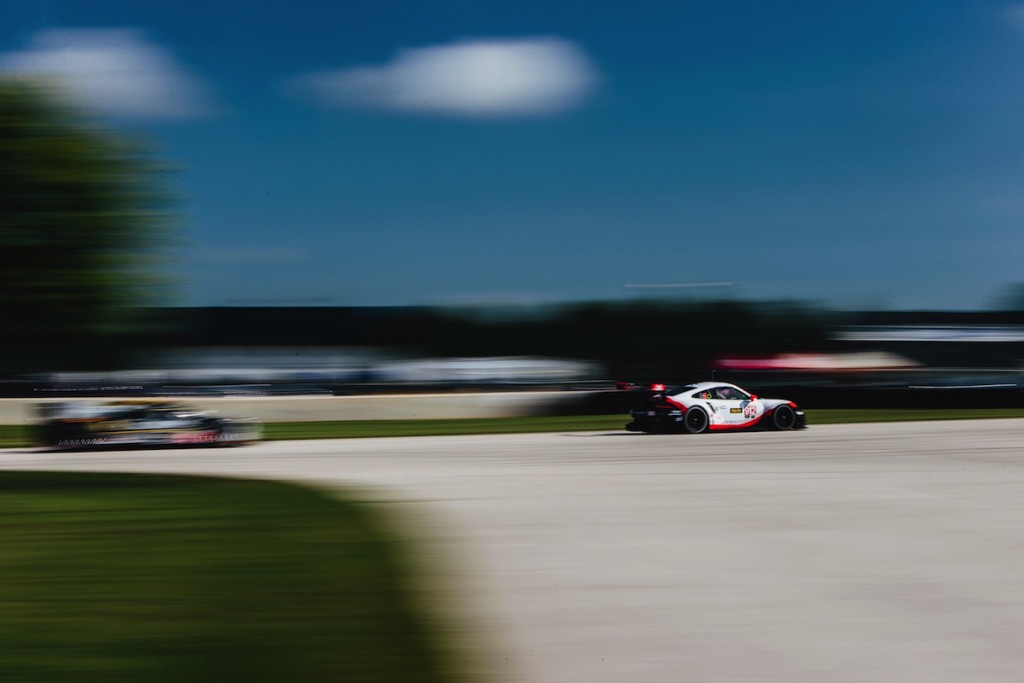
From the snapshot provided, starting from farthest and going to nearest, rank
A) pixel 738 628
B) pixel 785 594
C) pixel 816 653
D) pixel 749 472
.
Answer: pixel 749 472, pixel 785 594, pixel 738 628, pixel 816 653

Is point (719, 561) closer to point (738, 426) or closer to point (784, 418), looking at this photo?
point (738, 426)

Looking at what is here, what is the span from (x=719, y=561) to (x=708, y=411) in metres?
14.7

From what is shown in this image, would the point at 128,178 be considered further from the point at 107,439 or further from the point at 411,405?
the point at 411,405

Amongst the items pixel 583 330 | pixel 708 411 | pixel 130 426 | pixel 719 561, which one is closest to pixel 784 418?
pixel 708 411

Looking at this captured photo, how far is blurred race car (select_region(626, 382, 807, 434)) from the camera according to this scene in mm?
21078

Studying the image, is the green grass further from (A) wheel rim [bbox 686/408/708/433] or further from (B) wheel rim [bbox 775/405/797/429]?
(B) wheel rim [bbox 775/405/797/429]

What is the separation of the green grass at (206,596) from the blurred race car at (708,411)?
12.4 m

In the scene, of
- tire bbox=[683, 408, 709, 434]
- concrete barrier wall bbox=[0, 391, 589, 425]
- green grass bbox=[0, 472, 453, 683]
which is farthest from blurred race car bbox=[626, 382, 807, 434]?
green grass bbox=[0, 472, 453, 683]

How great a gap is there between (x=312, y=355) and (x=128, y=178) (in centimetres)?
4684

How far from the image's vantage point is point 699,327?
289 ft

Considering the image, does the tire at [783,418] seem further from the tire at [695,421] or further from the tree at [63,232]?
the tree at [63,232]

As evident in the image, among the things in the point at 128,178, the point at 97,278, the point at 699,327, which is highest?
the point at 128,178

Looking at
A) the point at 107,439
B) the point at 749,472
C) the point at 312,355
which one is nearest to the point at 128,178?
the point at 107,439

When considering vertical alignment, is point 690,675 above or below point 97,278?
below
